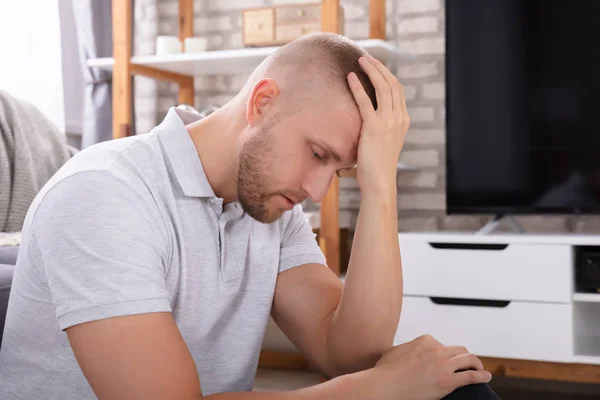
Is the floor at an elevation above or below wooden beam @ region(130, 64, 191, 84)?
below

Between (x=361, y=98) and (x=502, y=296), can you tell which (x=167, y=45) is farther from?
(x=361, y=98)

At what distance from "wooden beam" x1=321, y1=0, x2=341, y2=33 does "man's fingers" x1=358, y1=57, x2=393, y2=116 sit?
1469mm

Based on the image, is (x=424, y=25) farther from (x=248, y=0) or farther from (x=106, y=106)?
(x=106, y=106)

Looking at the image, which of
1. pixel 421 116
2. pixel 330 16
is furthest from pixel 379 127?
pixel 421 116

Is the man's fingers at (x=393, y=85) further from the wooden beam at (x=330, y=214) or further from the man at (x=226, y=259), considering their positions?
the wooden beam at (x=330, y=214)

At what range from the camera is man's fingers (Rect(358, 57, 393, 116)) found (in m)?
1.18

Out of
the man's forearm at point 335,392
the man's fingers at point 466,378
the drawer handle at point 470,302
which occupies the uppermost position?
the man's fingers at point 466,378

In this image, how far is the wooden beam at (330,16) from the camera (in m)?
2.62

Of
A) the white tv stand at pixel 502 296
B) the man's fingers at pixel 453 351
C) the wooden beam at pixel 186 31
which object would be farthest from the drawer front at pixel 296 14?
the man's fingers at pixel 453 351

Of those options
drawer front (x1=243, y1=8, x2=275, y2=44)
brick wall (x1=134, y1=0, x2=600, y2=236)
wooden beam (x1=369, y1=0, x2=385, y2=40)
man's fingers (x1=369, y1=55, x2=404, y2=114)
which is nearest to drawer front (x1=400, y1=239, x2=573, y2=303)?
brick wall (x1=134, y1=0, x2=600, y2=236)

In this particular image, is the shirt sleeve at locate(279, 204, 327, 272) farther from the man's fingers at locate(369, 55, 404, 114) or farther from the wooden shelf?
the wooden shelf

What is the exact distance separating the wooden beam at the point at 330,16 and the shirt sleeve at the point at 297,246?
139 centimetres

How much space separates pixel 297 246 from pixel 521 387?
184 cm

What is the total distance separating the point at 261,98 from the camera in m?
1.17
